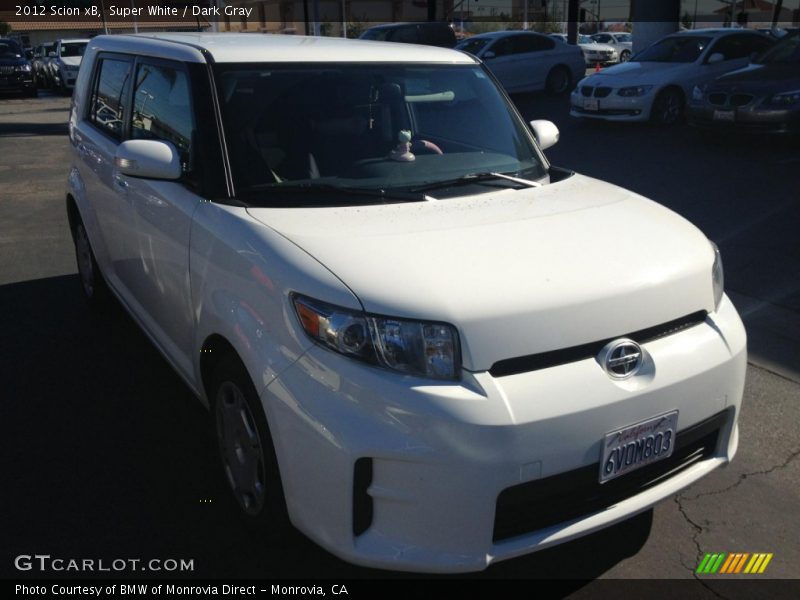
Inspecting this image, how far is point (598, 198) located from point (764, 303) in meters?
2.90

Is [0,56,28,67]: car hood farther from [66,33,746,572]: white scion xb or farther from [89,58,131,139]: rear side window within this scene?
[66,33,746,572]: white scion xb

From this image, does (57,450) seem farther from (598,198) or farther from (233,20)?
(233,20)

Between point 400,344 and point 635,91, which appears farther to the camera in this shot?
point 635,91

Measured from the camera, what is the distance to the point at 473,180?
3469mm

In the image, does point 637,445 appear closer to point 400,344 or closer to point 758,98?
point 400,344

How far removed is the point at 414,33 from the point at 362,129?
18.6 metres

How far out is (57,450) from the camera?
3.75m

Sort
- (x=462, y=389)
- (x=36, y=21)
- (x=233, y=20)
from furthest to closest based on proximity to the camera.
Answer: (x=233, y=20), (x=36, y=21), (x=462, y=389)

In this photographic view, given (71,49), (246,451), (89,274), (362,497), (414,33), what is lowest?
(89,274)

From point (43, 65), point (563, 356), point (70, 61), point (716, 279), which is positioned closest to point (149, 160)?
point (563, 356)

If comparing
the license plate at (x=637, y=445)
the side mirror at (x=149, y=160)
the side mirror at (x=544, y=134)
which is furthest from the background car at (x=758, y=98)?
the side mirror at (x=149, y=160)

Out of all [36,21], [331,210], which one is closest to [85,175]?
[331,210]

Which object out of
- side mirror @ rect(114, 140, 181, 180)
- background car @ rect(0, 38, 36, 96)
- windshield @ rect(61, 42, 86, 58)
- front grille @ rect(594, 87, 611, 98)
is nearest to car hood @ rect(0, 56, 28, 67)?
background car @ rect(0, 38, 36, 96)

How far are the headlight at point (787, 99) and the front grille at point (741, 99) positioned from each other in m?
0.35
